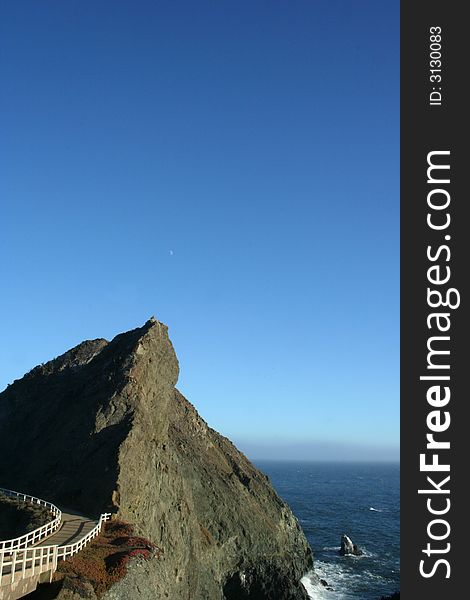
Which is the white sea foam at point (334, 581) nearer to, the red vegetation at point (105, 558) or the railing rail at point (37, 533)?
the red vegetation at point (105, 558)

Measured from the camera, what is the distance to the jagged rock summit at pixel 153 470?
45000 millimetres

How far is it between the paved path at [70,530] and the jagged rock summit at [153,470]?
91.2 inches

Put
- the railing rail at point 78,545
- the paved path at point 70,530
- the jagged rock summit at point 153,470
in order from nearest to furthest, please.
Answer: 1. the railing rail at point 78,545
2. the paved path at point 70,530
3. the jagged rock summit at point 153,470

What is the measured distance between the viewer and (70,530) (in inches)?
1382

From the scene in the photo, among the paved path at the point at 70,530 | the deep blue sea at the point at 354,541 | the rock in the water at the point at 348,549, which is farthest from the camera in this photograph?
the rock in the water at the point at 348,549

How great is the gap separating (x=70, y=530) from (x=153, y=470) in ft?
48.9

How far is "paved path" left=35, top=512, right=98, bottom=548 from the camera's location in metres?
32.0

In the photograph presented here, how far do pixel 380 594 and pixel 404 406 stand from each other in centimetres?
5173

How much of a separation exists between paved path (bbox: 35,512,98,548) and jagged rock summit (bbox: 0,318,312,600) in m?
2.32

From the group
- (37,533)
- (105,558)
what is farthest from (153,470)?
(105,558)

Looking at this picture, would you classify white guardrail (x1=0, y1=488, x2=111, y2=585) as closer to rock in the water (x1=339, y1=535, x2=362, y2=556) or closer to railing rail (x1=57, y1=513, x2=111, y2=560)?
railing rail (x1=57, y1=513, x2=111, y2=560)

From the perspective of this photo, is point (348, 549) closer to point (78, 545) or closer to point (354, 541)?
point (354, 541)

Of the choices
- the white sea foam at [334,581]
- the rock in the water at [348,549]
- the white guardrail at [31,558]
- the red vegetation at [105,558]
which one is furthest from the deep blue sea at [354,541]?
the white guardrail at [31,558]

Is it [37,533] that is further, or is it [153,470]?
[153,470]
